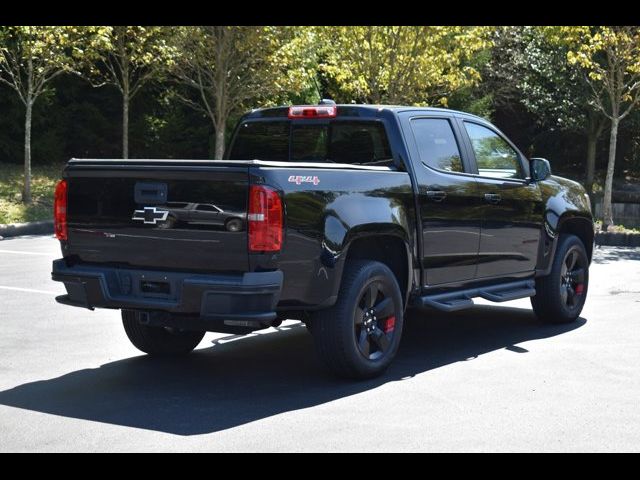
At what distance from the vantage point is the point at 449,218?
27.0ft

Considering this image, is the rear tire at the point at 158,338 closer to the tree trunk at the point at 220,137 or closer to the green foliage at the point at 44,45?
the green foliage at the point at 44,45

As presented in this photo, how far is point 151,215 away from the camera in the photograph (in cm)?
691

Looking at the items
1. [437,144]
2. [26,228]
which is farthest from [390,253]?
[26,228]

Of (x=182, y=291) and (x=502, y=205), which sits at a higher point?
(x=502, y=205)

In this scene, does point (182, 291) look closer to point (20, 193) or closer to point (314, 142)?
point (314, 142)

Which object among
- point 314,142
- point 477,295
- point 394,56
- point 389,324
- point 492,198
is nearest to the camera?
point 389,324

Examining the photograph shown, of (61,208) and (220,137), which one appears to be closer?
(61,208)

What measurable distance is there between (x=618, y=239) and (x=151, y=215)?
14092mm

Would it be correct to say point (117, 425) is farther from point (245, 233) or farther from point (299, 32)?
point (299, 32)

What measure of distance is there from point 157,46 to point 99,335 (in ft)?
53.0

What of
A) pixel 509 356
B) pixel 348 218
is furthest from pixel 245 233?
pixel 509 356

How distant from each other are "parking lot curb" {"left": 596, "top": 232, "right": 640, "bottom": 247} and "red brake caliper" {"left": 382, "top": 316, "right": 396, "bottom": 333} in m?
12.7

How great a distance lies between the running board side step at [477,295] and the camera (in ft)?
26.5

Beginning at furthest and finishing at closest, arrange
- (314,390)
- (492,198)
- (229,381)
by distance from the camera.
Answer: (492,198), (229,381), (314,390)
